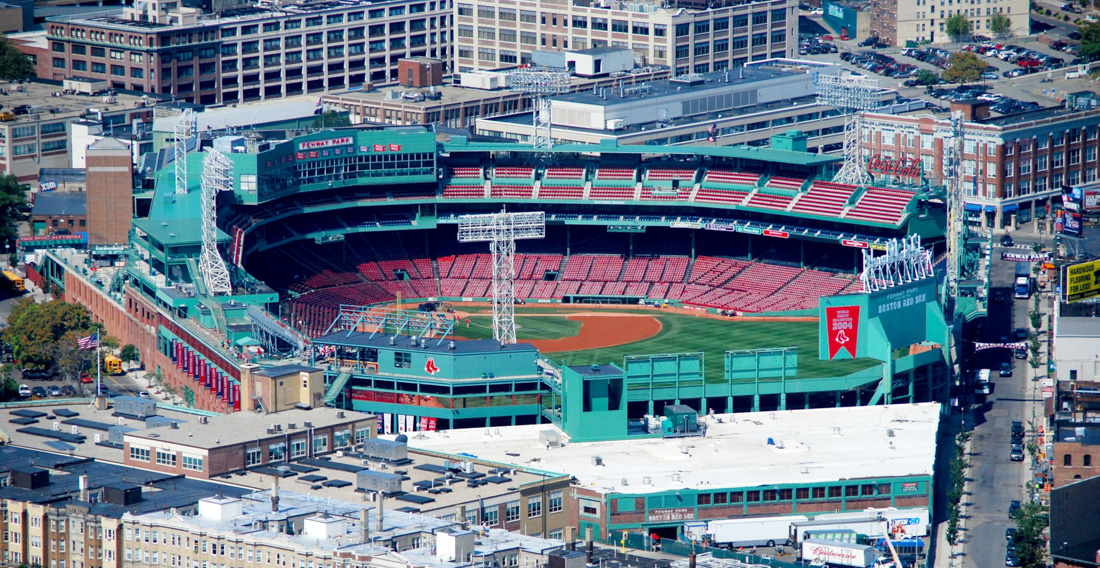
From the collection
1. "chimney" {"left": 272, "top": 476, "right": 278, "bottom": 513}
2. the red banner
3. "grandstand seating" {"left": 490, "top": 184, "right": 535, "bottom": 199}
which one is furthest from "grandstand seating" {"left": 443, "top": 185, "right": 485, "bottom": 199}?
"chimney" {"left": 272, "top": 476, "right": 278, "bottom": 513}

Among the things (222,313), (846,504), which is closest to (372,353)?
(222,313)

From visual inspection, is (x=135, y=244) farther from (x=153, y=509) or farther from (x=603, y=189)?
(x=153, y=509)

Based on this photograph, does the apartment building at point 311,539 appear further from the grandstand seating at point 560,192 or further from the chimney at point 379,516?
the grandstand seating at point 560,192

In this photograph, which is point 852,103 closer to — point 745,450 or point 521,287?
point 521,287

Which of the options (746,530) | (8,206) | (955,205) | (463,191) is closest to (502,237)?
(955,205)

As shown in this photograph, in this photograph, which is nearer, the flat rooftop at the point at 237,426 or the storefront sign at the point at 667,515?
the flat rooftop at the point at 237,426

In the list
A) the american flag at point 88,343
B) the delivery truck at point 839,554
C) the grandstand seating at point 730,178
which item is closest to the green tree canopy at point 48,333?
the american flag at point 88,343
